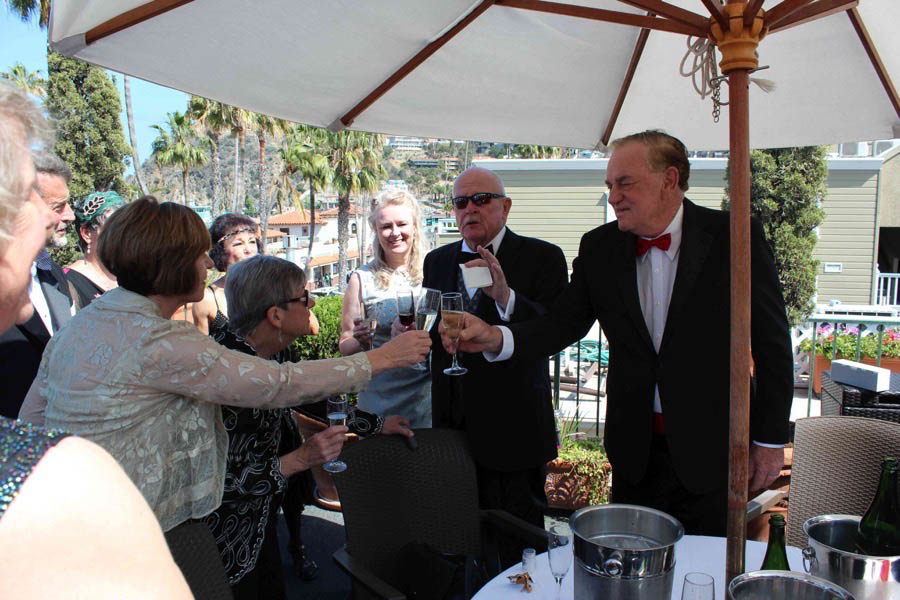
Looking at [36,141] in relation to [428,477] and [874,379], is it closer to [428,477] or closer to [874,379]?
[428,477]

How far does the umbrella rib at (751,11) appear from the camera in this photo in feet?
5.01

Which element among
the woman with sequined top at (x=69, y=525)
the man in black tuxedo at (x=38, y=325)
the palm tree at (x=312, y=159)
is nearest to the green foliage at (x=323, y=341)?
the man in black tuxedo at (x=38, y=325)

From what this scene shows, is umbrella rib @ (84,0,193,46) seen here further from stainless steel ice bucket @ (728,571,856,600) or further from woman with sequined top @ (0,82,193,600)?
stainless steel ice bucket @ (728,571,856,600)

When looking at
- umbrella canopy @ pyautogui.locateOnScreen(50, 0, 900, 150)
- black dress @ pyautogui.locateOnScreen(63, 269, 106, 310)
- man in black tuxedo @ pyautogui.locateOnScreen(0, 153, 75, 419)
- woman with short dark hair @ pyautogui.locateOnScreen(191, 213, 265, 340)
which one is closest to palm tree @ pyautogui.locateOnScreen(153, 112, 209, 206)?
woman with short dark hair @ pyautogui.locateOnScreen(191, 213, 265, 340)

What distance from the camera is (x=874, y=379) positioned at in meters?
3.41

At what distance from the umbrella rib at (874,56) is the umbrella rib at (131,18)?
2.39 meters

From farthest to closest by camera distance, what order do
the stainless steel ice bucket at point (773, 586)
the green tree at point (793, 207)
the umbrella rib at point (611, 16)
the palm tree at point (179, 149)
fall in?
1. the palm tree at point (179, 149)
2. the green tree at point (793, 207)
3. the umbrella rib at point (611, 16)
4. the stainless steel ice bucket at point (773, 586)

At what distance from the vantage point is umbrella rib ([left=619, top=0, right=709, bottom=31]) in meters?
1.74

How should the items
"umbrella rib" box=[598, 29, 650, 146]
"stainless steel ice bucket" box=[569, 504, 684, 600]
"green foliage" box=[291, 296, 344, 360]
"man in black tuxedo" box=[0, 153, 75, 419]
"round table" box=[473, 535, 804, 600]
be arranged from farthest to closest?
"green foliage" box=[291, 296, 344, 360]
"umbrella rib" box=[598, 29, 650, 146]
"man in black tuxedo" box=[0, 153, 75, 419]
"round table" box=[473, 535, 804, 600]
"stainless steel ice bucket" box=[569, 504, 684, 600]

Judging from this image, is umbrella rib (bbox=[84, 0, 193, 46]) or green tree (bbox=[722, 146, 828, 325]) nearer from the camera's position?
umbrella rib (bbox=[84, 0, 193, 46])

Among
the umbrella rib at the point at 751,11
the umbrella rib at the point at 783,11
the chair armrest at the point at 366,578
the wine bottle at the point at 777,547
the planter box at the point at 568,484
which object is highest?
the umbrella rib at the point at 783,11

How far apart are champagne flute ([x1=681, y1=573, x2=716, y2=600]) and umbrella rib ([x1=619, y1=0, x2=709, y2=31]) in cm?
135

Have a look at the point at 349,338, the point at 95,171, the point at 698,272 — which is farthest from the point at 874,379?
the point at 95,171

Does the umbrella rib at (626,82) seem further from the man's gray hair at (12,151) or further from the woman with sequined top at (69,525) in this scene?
the woman with sequined top at (69,525)
